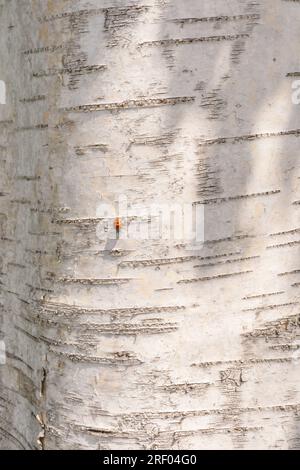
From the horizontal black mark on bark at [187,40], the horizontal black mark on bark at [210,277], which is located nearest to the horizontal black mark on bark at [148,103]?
the horizontal black mark on bark at [187,40]

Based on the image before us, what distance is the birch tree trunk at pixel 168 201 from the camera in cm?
133

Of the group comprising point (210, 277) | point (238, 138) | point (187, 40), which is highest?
point (187, 40)

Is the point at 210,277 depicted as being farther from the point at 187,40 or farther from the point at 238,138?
the point at 187,40

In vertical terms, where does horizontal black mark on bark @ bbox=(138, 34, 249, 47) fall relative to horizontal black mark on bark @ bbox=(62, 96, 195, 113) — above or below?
above

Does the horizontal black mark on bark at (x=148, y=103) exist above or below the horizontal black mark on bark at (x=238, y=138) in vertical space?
above

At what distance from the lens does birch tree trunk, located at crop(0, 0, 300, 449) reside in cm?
133

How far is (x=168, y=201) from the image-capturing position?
1348 millimetres

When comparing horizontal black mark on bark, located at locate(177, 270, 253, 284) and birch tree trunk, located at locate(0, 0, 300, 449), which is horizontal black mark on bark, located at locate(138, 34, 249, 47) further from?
horizontal black mark on bark, located at locate(177, 270, 253, 284)

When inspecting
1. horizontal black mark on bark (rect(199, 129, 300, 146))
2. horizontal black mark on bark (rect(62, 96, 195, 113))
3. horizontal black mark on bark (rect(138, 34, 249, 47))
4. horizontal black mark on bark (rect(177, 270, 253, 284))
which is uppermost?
horizontal black mark on bark (rect(138, 34, 249, 47))

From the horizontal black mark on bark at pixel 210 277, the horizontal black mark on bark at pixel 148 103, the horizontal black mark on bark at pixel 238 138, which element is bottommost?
the horizontal black mark on bark at pixel 210 277

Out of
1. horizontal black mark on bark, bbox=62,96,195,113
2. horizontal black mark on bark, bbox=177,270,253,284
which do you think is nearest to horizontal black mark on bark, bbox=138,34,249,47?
horizontal black mark on bark, bbox=62,96,195,113

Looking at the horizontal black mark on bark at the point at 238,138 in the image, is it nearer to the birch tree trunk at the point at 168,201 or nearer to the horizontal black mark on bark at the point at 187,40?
the birch tree trunk at the point at 168,201

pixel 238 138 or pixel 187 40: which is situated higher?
pixel 187 40

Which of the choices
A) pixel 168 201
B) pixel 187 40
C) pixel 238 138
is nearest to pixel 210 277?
pixel 168 201
